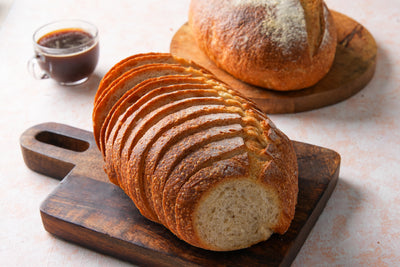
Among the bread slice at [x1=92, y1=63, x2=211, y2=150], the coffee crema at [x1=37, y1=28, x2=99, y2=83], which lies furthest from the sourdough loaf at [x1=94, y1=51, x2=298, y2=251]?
the coffee crema at [x1=37, y1=28, x2=99, y2=83]

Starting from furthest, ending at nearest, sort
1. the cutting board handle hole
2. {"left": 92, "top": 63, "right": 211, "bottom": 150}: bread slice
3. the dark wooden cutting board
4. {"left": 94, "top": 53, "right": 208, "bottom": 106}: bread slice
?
1. the cutting board handle hole
2. {"left": 94, "top": 53, "right": 208, "bottom": 106}: bread slice
3. {"left": 92, "top": 63, "right": 211, "bottom": 150}: bread slice
4. the dark wooden cutting board

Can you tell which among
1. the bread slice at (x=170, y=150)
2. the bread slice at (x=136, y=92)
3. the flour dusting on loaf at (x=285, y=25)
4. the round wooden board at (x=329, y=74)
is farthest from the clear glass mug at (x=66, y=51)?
the bread slice at (x=170, y=150)

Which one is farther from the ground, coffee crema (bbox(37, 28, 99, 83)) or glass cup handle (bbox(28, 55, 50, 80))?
coffee crema (bbox(37, 28, 99, 83))

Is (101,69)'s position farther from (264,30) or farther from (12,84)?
(264,30)

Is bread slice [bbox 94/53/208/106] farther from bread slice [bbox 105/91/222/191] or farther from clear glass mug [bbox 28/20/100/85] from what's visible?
clear glass mug [bbox 28/20/100/85]

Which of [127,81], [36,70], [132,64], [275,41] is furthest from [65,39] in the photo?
[275,41]
